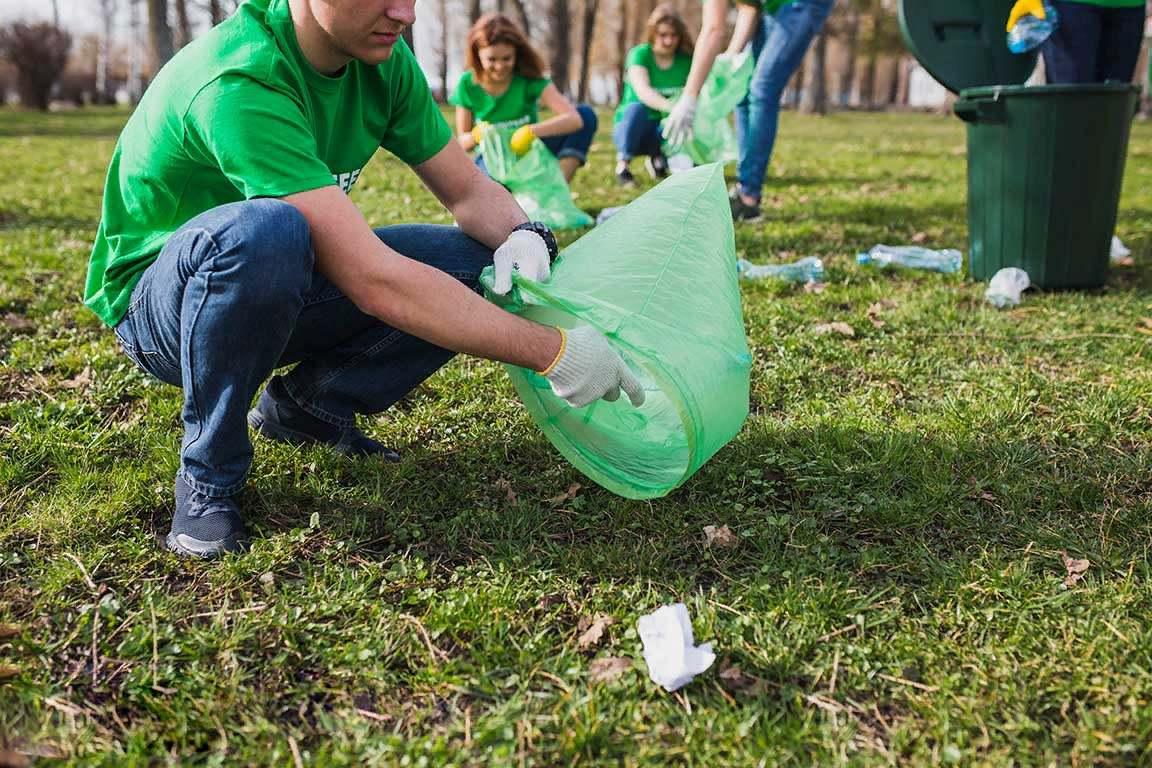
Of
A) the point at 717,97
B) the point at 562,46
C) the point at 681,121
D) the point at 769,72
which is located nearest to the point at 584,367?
the point at 681,121

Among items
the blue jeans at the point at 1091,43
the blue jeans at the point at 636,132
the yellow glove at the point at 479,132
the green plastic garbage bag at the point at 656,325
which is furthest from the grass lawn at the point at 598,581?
the blue jeans at the point at 636,132

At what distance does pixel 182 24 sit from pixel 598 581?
25.0 meters

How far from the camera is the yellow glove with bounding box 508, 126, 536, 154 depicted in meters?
5.20

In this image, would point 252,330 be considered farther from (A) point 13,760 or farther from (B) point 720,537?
(B) point 720,537

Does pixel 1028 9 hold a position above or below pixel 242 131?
above

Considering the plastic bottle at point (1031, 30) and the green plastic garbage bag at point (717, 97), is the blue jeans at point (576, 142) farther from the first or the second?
the plastic bottle at point (1031, 30)

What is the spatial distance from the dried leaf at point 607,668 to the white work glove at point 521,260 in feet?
2.55

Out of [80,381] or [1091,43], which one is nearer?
[80,381]

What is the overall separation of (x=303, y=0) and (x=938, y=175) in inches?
271

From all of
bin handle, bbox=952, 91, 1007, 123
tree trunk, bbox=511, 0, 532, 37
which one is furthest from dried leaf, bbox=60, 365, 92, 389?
tree trunk, bbox=511, 0, 532, 37

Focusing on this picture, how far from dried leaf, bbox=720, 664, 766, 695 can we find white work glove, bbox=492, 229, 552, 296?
34.0 inches

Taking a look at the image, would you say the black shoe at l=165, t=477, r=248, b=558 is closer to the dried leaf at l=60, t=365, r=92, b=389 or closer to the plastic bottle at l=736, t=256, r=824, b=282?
the dried leaf at l=60, t=365, r=92, b=389

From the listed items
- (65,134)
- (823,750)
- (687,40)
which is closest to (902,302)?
(823,750)

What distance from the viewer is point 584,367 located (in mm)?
1819
